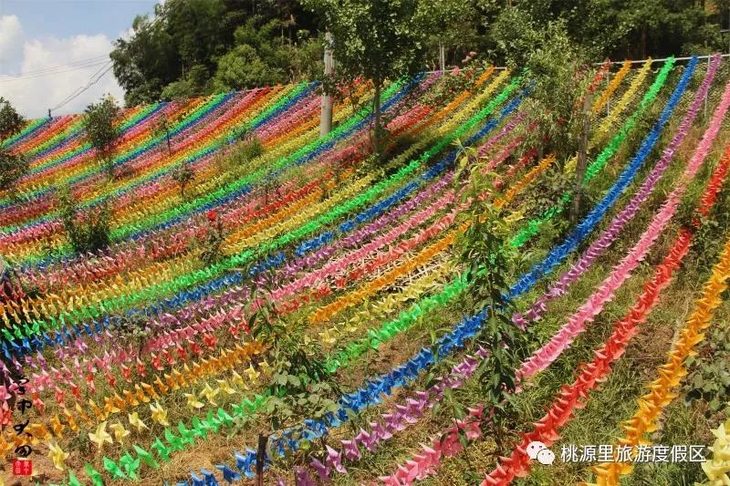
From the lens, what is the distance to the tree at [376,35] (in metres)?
10.2

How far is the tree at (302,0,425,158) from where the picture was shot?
402 inches

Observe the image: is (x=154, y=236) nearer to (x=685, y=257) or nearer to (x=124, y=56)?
(x=685, y=257)

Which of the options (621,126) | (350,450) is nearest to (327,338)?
(350,450)

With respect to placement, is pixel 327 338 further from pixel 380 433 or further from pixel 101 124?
pixel 101 124

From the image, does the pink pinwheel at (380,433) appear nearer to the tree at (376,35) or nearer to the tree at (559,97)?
the tree at (559,97)

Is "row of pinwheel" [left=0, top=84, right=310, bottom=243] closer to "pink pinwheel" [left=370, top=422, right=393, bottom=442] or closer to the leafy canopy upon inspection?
the leafy canopy

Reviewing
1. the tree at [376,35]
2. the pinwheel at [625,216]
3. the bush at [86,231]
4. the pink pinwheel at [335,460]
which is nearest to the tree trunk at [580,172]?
the pinwheel at [625,216]

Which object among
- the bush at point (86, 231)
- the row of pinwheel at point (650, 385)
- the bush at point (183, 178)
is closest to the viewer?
the row of pinwheel at point (650, 385)

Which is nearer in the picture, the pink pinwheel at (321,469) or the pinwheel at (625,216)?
the pink pinwheel at (321,469)

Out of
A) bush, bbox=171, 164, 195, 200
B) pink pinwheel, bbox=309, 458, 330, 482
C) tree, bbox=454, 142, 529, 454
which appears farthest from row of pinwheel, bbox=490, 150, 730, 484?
bush, bbox=171, 164, 195, 200

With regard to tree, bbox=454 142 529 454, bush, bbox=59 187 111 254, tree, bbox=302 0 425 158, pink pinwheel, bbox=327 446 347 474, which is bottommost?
pink pinwheel, bbox=327 446 347 474

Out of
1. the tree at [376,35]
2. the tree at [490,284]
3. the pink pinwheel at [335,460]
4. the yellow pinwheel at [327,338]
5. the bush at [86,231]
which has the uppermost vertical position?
the tree at [376,35]

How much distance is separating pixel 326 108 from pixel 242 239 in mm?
5446

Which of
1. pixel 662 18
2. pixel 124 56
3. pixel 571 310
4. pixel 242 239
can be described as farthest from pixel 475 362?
pixel 124 56
